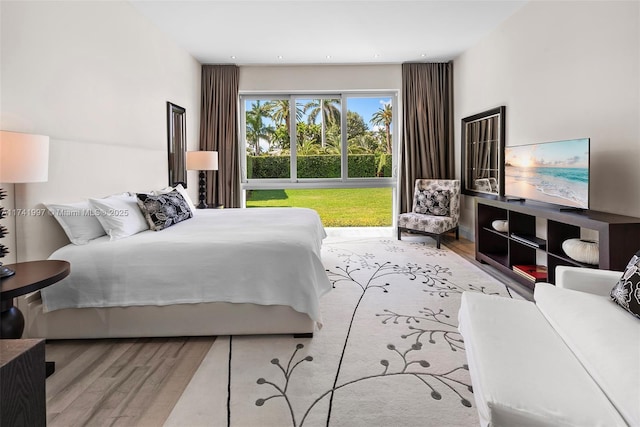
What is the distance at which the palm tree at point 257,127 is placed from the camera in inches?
236

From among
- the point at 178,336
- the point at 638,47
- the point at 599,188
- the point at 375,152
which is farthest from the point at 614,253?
the point at 375,152

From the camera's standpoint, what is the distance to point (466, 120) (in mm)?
5305

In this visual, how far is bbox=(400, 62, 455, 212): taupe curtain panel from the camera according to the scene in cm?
574

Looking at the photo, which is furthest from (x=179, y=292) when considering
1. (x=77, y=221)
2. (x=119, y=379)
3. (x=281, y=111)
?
(x=281, y=111)

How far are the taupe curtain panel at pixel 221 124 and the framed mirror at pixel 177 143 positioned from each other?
71cm

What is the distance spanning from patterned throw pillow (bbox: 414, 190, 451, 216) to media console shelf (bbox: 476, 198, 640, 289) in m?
1.09

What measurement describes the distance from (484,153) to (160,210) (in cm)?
409

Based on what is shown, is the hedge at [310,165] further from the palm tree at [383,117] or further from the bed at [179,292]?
the bed at [179,292]

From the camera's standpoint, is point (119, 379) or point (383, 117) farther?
point (383, 117)

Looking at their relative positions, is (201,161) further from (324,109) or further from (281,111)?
(324,109)

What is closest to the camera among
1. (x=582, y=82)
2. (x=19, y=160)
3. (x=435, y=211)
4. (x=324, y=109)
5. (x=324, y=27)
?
(x=19, y=160)

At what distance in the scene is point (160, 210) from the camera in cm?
297

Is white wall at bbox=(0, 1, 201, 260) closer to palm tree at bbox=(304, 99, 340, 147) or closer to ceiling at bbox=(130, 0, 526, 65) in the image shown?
ceiling at bbox=(130, 0, 526, 65)

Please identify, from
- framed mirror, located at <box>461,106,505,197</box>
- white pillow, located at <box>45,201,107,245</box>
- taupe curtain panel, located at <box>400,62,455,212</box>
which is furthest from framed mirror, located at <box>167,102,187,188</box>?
framed mirror, located at <box>461,106,505,197</box>
